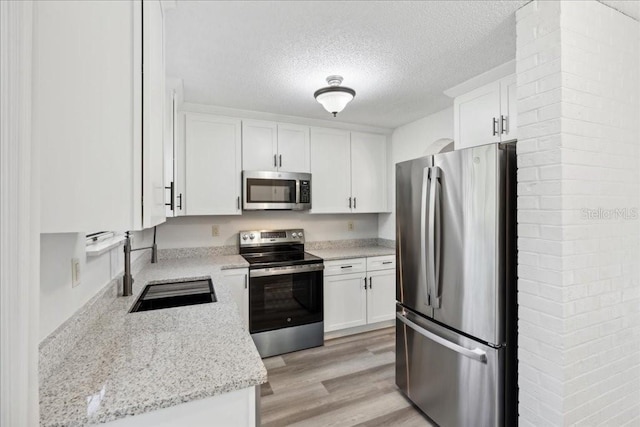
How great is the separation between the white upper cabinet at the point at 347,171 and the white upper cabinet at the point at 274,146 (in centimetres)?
14

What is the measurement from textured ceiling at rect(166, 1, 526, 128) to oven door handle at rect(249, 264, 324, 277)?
157cm

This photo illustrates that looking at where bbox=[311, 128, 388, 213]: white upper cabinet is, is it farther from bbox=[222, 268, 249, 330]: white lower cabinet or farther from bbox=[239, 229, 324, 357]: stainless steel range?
bbox=[222, 268, 249, 330]: white lower cabinet

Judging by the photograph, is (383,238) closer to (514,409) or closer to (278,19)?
(514,409)

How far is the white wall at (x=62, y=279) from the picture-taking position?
3.17 ft

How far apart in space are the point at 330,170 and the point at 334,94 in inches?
53.1

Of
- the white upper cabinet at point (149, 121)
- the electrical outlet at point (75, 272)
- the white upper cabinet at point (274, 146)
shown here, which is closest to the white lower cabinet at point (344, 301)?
the white upper cabinet at point (274, 146)

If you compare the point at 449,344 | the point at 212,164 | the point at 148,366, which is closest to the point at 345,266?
the point at 449,344

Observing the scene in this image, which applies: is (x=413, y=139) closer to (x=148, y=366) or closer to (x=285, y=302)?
(x=285, y=302)

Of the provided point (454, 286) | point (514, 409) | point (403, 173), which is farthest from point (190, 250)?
point (514, 409)

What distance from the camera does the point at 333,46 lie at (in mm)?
1865

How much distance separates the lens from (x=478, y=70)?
86.4 inches

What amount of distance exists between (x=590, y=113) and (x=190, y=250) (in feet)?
10.9

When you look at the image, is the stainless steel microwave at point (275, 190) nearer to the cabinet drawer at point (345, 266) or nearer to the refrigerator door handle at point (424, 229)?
the cabinet drawer at point (345, 266)

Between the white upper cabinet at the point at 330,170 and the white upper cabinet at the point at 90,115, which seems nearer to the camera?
the white upper cabinet at the point at 90,115
